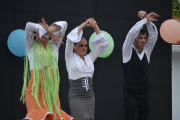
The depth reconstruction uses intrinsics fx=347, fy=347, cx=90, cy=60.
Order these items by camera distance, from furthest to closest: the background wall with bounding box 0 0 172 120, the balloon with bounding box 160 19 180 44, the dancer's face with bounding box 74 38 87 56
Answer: the balloon with bounding box 160 19 180 44 → the background wall with bounding box 0 0 172 120 → the dancer's face with bounding box 74 38 87 56

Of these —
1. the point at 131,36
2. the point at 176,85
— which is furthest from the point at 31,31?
the point at 176,85

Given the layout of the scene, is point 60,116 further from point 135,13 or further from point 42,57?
point 135,13

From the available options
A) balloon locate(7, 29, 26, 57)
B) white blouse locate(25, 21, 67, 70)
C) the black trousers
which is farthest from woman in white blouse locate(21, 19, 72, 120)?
balloon locate(7, 29, 26, 57)

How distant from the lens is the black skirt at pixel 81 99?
14.4 ft

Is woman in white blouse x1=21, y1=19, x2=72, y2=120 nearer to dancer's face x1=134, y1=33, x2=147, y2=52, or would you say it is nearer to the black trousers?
the black trousers

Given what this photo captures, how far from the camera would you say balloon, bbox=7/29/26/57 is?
5.13m

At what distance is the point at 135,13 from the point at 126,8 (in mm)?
187

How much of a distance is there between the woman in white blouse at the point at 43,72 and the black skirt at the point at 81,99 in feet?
0.81

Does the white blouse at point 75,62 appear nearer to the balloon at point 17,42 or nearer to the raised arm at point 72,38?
the raised arm at point 72,38

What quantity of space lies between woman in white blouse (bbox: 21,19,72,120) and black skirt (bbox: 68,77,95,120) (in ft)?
0.81

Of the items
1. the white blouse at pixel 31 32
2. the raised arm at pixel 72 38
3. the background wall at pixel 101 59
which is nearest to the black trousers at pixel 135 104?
the raised arm at pixel 72 38

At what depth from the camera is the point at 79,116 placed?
14.3 ft

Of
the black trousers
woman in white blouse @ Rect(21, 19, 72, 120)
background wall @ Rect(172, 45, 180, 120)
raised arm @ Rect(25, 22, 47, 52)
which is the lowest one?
background wall @ Rect(172, 45, 180, 120)

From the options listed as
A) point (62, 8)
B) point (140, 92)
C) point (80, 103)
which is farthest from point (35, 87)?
point (62, 8)
